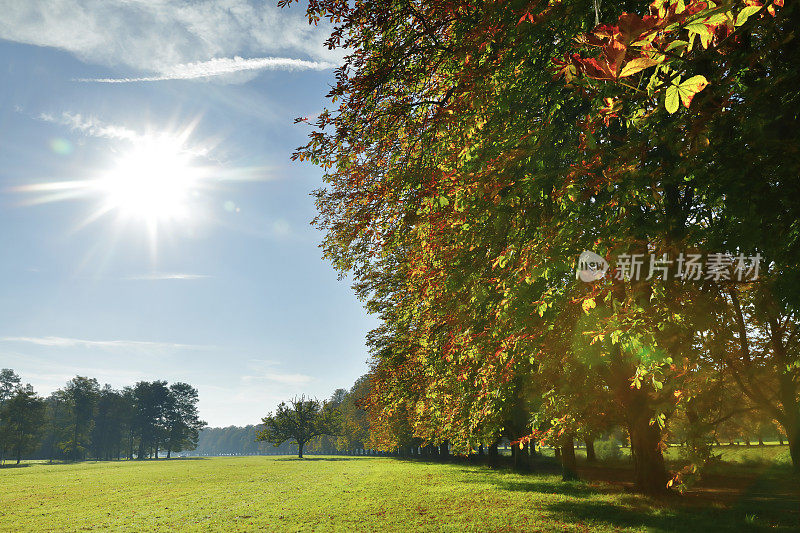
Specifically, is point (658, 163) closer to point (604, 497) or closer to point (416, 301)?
point (416, 301)

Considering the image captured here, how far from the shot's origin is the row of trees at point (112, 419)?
116 m

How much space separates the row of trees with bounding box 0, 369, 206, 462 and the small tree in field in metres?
53.3

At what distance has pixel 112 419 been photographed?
13112 centimetres

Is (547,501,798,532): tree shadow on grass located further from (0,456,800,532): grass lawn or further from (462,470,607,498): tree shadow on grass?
(462,470,607,498): tree shadow on grass

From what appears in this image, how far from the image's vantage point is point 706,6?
1.97m

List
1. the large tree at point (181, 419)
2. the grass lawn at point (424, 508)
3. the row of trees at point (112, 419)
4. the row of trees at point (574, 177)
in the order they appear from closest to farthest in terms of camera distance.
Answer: the row of trees at point (574, 177), the grass lawn at point (424, 508), the row of trees at point (112, 419), the large tree at point (181, 419)

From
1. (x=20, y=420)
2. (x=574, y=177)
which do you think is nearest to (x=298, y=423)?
(x=20, y=420)

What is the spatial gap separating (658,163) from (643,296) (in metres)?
2.03

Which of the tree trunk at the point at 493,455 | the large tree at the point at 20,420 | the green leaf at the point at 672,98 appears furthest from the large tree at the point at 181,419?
the green leaf at the point at 672,98

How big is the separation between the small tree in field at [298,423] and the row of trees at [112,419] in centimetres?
5329

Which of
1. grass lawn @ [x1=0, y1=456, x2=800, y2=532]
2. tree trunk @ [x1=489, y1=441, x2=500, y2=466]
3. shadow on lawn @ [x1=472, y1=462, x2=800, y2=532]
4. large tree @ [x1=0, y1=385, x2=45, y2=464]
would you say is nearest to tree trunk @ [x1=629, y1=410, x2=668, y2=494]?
shadow on lawn @ [x1=472, y1=462, x2=800, y2=532]

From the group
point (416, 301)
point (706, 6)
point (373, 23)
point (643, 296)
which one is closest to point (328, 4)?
point (373, 23)

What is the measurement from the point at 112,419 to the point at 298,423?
7396cm

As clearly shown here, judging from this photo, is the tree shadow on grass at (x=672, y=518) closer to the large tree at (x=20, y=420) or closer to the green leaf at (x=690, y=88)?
the green leaf at (x=690, y=88)
